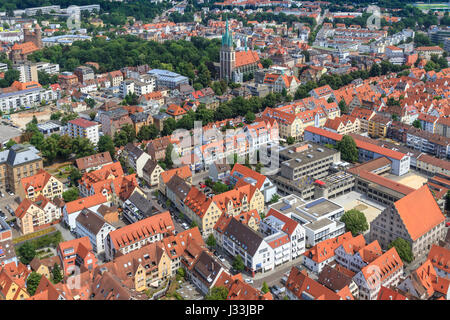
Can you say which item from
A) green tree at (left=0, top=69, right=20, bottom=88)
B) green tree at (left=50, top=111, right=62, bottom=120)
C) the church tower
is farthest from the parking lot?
green tree at (left=0, top=69, right=20, bottom=88)

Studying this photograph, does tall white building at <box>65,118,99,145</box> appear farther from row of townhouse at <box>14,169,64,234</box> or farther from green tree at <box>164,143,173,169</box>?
green tree at <box>164,143,173,169</box>

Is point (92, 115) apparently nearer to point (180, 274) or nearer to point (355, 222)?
point (180, 274)

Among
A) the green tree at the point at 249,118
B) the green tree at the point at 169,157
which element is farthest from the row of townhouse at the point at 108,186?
the green tree at the point at 249,118

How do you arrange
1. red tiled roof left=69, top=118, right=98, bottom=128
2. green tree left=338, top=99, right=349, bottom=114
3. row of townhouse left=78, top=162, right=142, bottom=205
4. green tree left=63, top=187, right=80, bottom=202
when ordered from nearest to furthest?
row of townhouse left=78, top=162, right=142, bottom=205, green tree left=63, top=187, right=80, bottom=202, red tiled roof left=69, top=118, right=98, bottom=128, green tree left=338, top=99, right=349, bottom=114

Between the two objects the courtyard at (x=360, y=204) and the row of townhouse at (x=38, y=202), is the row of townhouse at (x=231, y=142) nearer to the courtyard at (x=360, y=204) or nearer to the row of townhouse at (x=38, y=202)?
the courtyard at (x=360, y=204)

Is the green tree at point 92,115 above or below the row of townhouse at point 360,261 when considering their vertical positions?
above

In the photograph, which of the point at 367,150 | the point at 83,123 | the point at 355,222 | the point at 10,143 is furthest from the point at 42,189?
the point at 367,150
